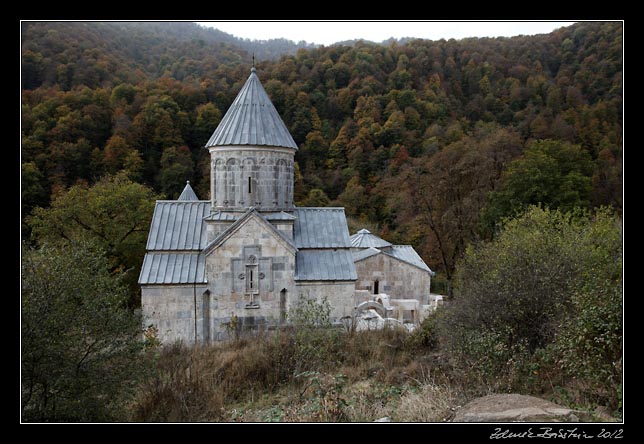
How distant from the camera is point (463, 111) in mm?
42531

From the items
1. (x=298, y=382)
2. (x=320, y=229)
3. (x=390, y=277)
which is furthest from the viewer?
(x=390, y=277)

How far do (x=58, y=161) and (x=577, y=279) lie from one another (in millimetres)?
33103

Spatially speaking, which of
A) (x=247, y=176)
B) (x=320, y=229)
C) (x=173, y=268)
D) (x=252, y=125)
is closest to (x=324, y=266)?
(x=320, y=229)

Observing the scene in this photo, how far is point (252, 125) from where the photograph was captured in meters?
13.8

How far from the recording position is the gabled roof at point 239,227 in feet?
42.6

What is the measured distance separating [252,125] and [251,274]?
4.24 meters

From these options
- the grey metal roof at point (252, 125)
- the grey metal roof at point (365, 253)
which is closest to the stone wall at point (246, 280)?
the grey metal roof at point (252, 125)

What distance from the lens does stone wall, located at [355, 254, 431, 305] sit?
1766 cm

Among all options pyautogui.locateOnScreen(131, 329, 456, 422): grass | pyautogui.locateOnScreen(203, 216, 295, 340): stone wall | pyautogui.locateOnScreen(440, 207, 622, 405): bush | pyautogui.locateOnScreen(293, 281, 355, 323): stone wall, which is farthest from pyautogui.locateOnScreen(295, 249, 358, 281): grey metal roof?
pyautogui.locateOnScreen(440, 207, 622, 405): bush

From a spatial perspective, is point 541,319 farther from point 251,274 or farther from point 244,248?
point 244,248

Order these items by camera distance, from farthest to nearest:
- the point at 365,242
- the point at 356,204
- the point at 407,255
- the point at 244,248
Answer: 1. the point at 356,204
2. the point at 407,255
3. the point at 365,242
4. the point at 244,248

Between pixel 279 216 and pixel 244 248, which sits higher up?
pixel 279 216

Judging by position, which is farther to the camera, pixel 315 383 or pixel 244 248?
pixel 244 248
